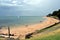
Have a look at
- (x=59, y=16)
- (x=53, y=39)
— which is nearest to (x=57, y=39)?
(x=53, y=39)

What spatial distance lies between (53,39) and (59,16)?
54079 mm

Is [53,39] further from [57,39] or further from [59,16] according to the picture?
[59,16]

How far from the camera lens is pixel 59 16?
6775 cm

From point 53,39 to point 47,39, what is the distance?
0.51 m

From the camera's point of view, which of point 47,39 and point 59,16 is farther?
point 59,16

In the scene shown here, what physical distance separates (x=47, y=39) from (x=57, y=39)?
0.87m

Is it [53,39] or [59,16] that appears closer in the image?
[53,39]

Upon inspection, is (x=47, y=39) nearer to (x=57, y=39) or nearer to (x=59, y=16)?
(x=57, y=39)

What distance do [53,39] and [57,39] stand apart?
1.19ft

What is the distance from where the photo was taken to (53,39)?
1455 cm

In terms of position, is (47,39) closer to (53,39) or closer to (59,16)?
(53,39)

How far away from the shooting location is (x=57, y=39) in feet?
47.1

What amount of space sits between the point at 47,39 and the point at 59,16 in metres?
54.0
